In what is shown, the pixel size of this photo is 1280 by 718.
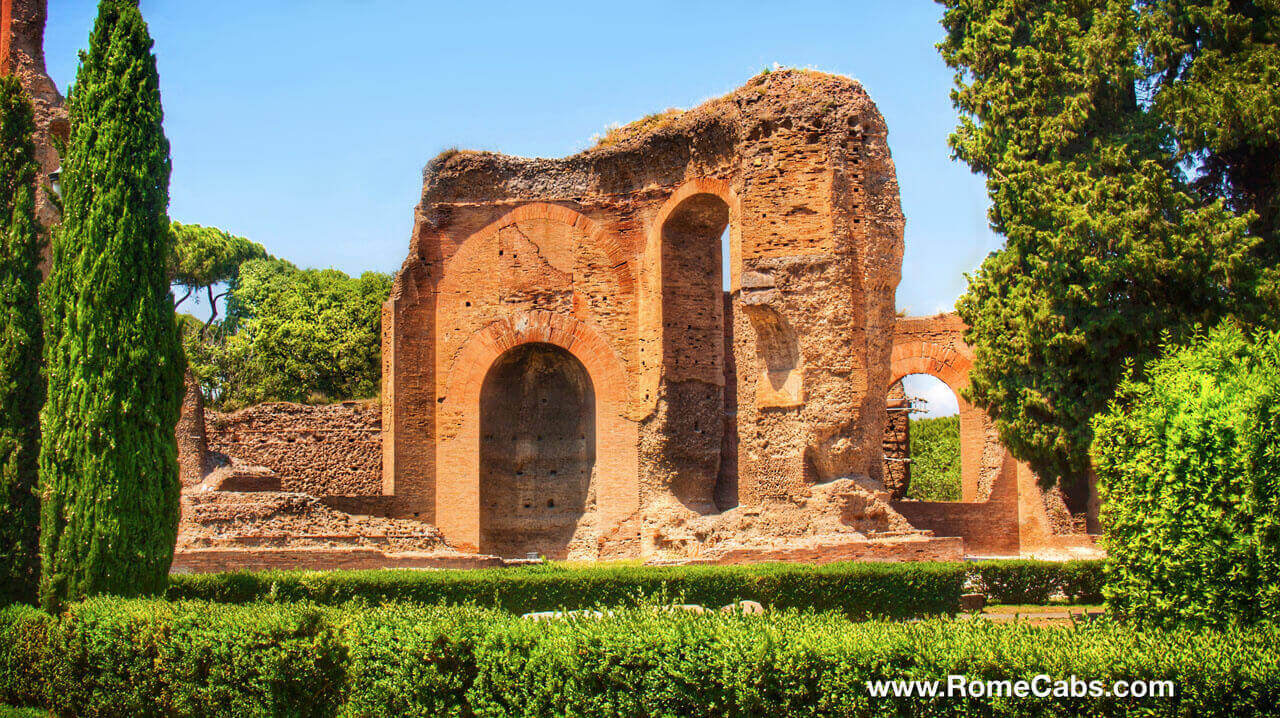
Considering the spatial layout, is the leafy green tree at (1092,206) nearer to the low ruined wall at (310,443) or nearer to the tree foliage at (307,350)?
the low ruined wall at (310,443)

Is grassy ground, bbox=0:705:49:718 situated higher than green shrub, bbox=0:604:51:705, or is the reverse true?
green shrub, bbox=0:604:51:705

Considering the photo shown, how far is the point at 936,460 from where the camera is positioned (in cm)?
3391

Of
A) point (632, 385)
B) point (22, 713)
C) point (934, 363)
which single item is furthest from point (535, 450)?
point (22, 713)

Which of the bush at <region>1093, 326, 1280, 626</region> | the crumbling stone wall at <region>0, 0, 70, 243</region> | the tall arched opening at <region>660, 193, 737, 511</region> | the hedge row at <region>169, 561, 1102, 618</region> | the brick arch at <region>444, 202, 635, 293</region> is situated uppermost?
the crumbling stone wall at <region>0, 0, 70, 243</region>

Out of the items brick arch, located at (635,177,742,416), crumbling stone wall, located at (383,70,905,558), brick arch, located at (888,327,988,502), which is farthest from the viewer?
brick arch, located at (888,327,988,502)

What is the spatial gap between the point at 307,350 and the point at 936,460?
18.5 meters

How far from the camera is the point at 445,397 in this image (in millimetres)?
22984

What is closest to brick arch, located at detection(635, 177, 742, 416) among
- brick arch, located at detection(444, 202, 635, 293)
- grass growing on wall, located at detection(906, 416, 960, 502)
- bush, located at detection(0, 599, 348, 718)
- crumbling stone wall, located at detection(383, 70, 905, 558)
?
crumbling stone wall, located at detection(383, 70, 905, 558)

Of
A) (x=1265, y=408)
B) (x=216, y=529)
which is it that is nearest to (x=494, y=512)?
(x=216, y=529)

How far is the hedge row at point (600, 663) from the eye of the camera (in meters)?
6.25

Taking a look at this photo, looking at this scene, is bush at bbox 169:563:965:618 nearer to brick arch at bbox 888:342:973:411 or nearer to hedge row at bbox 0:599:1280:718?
hedge row at bbox 0:599:1280:718

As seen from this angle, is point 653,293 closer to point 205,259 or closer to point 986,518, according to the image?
point 986,518

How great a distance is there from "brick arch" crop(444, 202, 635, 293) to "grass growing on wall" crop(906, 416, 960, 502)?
14.5 metres

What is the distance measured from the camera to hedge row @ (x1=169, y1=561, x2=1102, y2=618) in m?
Answer: 13.3
